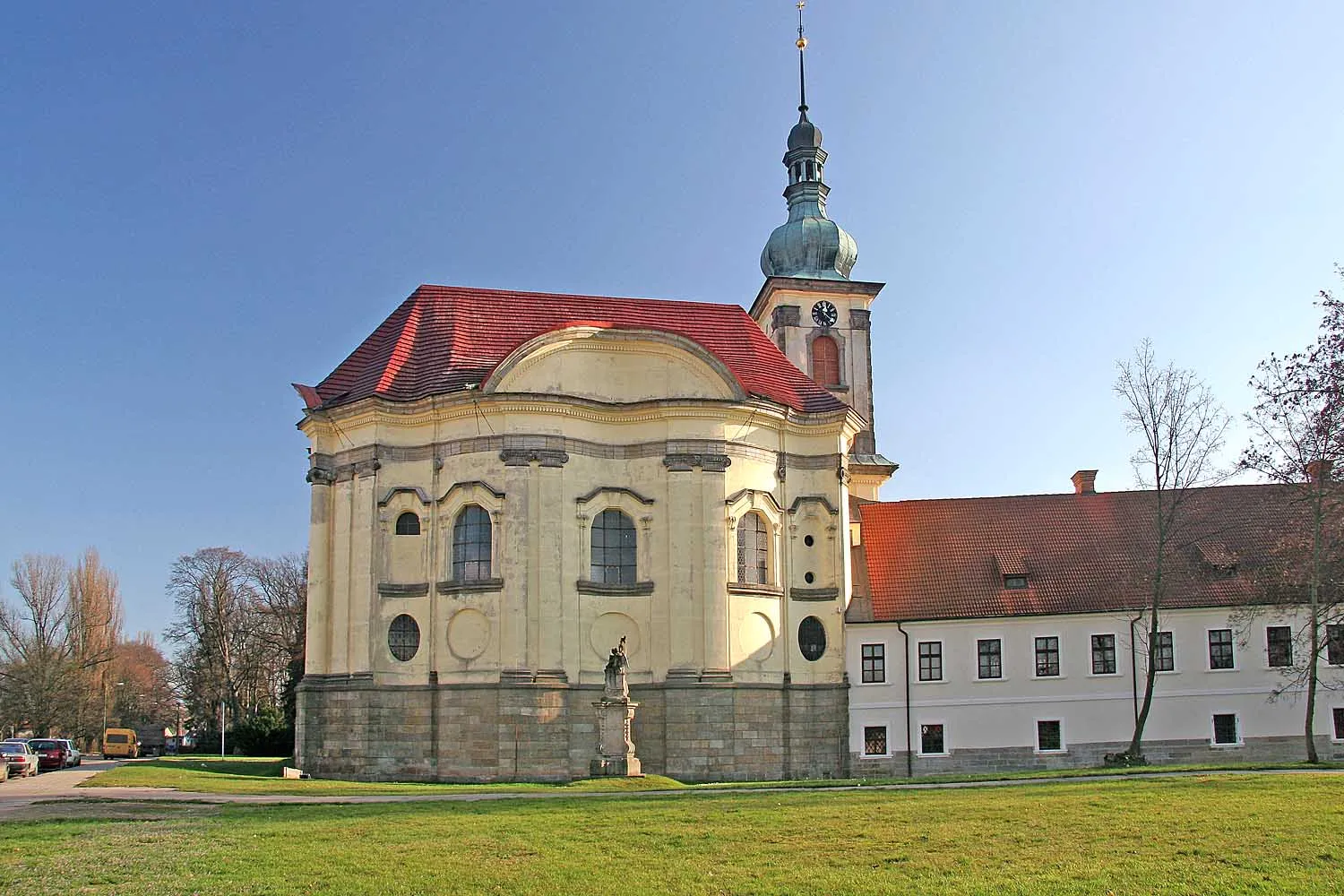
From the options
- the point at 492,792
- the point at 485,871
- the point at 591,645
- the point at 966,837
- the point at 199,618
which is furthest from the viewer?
the point at 199,618

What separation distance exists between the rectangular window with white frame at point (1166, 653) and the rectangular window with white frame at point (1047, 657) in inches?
125

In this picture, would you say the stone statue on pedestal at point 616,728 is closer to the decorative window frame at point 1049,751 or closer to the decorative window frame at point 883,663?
the decorative window frame at point 883,663

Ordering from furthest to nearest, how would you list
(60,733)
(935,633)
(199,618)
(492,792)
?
(60,733), (199,618), (935,633), (492,792)

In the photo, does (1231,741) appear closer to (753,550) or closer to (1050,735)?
(1050,735)

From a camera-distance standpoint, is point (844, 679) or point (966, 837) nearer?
point (966, 837)

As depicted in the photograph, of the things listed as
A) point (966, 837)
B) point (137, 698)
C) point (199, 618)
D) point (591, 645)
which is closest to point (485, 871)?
point (966, 837)

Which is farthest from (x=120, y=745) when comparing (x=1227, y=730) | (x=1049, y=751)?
(x=1227, y=730)

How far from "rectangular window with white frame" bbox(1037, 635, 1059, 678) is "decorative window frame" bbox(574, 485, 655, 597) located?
42.5 feet

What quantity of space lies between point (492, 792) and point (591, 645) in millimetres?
11813

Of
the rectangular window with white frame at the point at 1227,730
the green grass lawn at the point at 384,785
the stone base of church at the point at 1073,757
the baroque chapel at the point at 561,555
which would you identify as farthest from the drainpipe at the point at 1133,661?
the baroque chapel at the point at 561,555

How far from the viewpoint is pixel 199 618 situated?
72000mm

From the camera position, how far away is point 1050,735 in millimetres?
40656

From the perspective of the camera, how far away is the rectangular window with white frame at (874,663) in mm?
41312

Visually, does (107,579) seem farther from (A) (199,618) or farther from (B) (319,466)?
(B) (319,466)
